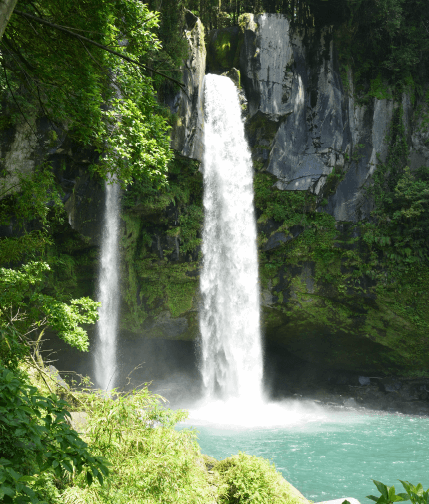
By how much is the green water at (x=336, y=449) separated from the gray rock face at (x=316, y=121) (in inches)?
329

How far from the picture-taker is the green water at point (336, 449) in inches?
295

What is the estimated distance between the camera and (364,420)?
12.6m

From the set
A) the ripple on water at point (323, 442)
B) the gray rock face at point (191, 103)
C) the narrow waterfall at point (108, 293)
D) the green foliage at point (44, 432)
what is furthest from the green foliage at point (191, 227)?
the green foliage at point (44, 432)

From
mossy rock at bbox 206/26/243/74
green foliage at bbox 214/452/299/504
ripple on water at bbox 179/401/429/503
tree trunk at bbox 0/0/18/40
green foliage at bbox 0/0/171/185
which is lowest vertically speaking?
ripple on water at bbox 179/401/429/503

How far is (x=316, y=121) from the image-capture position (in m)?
15.3

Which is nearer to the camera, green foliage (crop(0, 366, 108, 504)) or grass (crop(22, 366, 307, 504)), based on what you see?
green foliage (crop(0, 366, 108, 504))

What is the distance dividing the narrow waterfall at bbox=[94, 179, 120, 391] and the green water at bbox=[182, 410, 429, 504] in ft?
13.2

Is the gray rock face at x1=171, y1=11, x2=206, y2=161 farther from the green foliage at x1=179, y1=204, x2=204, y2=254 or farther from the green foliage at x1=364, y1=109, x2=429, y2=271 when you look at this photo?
the green foliage at x1=364, y1=109, x2=429, y2=271

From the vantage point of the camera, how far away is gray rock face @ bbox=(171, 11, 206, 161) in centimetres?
1234

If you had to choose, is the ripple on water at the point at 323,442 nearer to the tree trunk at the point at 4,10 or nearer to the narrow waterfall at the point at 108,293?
the narrow waterfall at the point at 108,293

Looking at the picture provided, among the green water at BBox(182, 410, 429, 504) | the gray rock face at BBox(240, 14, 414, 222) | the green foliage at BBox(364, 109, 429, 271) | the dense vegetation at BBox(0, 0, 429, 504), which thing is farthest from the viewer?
the gray rock face at BBox(240, 14, 414, 222)

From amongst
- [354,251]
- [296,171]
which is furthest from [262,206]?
[354,251]

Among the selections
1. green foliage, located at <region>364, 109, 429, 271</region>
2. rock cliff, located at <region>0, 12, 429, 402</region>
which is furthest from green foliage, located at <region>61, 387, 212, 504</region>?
green foliage, located at <region>364, 109, 429, 271</region>

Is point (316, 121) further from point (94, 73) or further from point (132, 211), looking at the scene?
point (94, 73)
